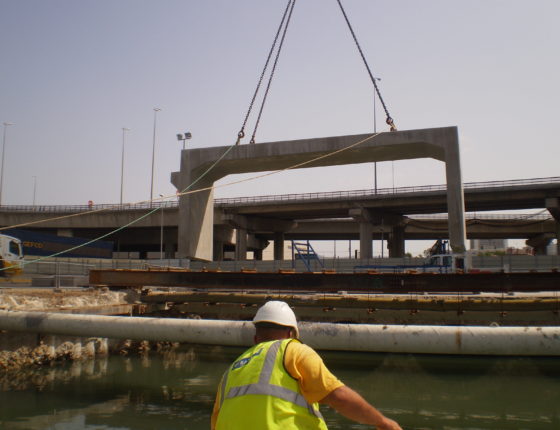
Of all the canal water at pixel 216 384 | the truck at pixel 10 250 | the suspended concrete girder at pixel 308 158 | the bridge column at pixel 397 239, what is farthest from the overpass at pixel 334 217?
the canal water at pixel 216 384

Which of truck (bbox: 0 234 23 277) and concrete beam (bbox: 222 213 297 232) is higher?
concrete beam (bbox: 222 213 297 232)

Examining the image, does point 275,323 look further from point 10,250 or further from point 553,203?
point 553,203

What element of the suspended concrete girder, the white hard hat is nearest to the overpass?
the suspended concrete girder

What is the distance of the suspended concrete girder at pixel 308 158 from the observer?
75.3 feet

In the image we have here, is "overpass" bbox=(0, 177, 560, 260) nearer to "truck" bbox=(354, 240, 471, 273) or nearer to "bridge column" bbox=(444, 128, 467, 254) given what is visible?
"truck" bbox=(354, 240, 471, 273)

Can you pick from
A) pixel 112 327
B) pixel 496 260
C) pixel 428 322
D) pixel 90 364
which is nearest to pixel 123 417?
pixel 112 327

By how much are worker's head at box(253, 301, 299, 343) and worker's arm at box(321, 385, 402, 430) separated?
52 centimetres

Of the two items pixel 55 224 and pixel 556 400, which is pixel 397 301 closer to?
pixel 556 400

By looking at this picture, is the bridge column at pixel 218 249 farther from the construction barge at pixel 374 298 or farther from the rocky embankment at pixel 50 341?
the rocky embankment at pixel 50 341

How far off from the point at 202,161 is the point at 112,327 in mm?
16935

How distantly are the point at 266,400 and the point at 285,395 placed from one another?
11cm

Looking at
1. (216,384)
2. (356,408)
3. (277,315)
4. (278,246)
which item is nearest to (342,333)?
(216,384)

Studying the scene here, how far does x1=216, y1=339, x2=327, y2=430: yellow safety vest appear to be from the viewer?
2574mm

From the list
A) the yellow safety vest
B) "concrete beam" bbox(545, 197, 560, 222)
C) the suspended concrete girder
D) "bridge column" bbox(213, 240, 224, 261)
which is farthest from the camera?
"bridge column" bbox(213, 240, 224, 261)
